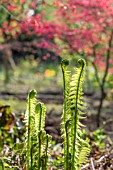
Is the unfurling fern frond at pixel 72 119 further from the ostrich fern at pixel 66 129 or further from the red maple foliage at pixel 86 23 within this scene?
the red maple foliage at pixel 86 23

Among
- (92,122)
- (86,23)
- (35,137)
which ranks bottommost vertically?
(35,137)

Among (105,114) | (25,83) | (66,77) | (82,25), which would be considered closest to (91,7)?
(82,25)

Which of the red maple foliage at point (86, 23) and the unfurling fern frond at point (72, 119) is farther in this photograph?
the red maple foliage at point (86, 23)

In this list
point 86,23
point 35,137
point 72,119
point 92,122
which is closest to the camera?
point 72,119

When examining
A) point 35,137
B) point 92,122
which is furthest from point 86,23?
point 35,137

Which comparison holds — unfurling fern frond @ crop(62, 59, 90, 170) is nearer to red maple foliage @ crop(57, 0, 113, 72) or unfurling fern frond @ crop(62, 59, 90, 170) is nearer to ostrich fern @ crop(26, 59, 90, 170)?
ostrich fern @ crop(26, 59, 90, 170)

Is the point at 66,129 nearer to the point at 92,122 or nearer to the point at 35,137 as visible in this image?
the point at 35,137

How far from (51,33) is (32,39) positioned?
28.1 ft

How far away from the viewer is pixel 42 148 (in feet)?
6.40

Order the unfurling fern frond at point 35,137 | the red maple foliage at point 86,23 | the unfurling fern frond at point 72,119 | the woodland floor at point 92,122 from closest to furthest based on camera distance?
the unfurling fern frond at point 72,119 < the unfurling fern frond at point 35,137 < the woodland floor at point 92,122 < the red maple foliage at point 86,23

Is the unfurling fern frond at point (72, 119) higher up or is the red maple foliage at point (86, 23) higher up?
the red maple foliage at point (86, 23)

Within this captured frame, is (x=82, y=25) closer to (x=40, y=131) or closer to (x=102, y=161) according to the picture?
(x=102, y=161)

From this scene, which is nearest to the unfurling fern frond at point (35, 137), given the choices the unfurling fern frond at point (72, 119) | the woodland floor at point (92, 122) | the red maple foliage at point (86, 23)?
the unfurling fern frond at point (72, 119)

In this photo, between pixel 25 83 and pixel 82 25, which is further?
pixel 25 83
